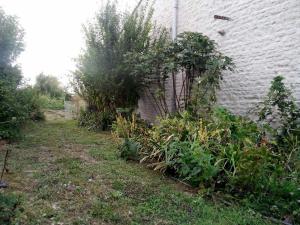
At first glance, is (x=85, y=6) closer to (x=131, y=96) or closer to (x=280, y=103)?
(x=131, y=96)

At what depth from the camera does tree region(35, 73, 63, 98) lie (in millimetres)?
22859

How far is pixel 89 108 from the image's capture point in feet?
40.4

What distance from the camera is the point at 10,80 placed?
29.1 feet

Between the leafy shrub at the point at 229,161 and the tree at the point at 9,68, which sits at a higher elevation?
the tree at the point at 9,68

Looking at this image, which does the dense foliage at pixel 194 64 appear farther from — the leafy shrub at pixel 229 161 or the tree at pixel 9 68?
the tree at pixel 9 68

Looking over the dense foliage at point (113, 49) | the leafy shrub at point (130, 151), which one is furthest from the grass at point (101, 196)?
the dense foliage at point (113, 49)

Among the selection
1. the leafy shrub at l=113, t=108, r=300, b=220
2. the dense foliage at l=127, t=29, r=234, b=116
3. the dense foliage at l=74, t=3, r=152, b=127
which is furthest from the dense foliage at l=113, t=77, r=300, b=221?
the dense foliage at l=74, t=3, r=152, b=127

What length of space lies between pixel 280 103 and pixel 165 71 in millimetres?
3343

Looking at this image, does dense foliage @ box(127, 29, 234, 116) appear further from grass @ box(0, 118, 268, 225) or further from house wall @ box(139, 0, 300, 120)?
grass @ box(0, 118, 268, 225)

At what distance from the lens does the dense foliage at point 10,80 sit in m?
7.09

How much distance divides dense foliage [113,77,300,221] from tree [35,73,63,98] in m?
18.2

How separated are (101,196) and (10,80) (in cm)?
633

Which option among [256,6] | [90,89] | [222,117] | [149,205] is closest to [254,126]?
[222,117]

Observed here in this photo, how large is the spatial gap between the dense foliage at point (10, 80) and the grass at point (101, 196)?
1423 mm
